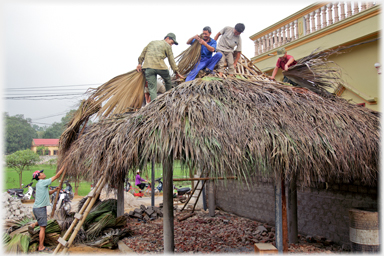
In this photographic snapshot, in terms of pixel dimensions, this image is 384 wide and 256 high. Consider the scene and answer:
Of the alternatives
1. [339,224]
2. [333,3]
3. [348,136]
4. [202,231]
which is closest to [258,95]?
[348,136]

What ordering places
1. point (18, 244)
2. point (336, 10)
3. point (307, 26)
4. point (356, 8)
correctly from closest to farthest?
point (18, 244)
point (356, 8)
point (336, 10)
point (307, 26)

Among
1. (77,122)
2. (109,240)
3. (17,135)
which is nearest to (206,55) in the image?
(77,122)

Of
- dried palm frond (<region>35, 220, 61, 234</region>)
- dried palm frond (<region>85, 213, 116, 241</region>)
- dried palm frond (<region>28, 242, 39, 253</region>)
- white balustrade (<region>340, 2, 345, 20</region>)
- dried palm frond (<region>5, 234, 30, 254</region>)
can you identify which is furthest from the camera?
white balustrade (<region>340, 2, 345, 20</region>)

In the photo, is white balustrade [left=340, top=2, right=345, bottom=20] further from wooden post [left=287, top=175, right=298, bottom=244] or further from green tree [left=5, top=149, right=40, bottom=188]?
green tree [left=5, top=149, right=40, bottom=188]

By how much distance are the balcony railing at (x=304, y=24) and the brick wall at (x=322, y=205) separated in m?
5.26

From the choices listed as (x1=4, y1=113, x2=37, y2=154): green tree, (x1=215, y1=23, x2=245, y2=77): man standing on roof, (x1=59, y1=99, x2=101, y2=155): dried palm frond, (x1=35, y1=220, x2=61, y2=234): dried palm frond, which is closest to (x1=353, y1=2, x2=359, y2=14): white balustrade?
(x1=215, y1=23, x2=245, y2=77): man standing on roof

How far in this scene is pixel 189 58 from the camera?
21.5 ft

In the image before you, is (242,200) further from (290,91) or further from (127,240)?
(290,91)

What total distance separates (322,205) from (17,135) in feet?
86.9

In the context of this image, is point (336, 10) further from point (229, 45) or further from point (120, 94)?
point (120, 94)

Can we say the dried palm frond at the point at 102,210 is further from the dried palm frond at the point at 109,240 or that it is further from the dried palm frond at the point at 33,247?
the dried palm frond at the point at 33,247

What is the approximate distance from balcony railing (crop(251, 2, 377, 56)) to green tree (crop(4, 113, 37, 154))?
2083 centimetres

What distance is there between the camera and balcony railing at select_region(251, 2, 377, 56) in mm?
8250

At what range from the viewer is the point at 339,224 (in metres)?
5.85
